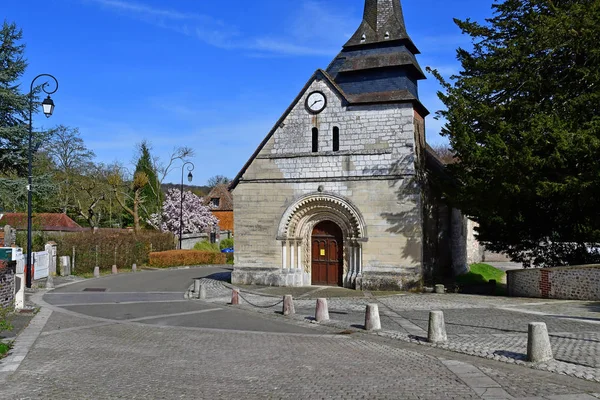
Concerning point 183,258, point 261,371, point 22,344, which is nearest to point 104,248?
point 183,258

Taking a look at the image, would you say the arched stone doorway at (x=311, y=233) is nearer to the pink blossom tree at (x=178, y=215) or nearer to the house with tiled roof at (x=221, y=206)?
the pink blossom tree at (x=178, y=215)

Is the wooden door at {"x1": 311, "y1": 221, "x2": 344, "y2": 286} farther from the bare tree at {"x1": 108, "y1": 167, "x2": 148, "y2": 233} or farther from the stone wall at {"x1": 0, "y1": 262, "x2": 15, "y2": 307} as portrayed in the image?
the bare tree at {"x1": 108, "y1": 167, "x2": 148, "y2": 233}

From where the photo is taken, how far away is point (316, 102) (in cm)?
2133

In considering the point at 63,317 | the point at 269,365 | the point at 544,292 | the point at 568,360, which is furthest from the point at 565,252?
the point at 63,317

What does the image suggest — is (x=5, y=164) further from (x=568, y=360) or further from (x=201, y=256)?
(x=568, y=360)

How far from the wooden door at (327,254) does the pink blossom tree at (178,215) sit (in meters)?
32.4

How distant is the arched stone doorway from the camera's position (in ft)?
66.9

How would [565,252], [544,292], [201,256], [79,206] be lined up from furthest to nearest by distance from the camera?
1. [79,206]
2. [201,256]
3. [565,252]
4. [544,292]

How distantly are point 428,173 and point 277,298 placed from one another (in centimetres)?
888

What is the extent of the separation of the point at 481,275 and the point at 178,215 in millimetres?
31889

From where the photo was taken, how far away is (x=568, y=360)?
8211 mm

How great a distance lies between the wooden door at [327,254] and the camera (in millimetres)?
21562

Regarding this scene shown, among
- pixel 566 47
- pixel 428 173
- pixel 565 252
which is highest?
pixel 566 47

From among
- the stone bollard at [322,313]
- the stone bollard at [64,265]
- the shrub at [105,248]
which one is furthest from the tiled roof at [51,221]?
the stone bollard at [322,313]
